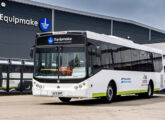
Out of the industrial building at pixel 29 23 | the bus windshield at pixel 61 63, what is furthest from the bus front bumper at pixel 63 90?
the industrial building at pixel 29 23

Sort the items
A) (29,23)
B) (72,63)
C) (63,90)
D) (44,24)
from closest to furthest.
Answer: (63,90) < (72,63) < (29,23) < (44,24)

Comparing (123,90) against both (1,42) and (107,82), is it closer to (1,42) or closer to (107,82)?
(107,82)

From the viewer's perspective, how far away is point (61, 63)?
637 inches

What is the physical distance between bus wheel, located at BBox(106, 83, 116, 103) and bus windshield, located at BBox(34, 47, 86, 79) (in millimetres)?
2457

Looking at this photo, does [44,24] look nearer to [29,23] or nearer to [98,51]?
[29,23]

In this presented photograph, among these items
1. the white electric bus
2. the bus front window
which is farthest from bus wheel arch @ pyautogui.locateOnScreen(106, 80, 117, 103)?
the bus front window

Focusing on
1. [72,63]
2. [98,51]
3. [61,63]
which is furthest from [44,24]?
[72,63]

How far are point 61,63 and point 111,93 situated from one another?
317 cm

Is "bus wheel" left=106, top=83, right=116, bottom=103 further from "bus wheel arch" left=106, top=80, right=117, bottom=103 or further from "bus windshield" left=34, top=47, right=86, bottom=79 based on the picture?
"bus windshield" left=34, top=47, right=86, bottom=79

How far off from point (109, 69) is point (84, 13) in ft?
101

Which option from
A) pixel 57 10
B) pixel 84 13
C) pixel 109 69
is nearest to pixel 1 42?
pixel 57 10

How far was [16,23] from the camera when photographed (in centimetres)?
4019

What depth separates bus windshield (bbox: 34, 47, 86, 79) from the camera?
52.2 ft

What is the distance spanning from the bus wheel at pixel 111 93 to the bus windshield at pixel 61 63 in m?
2.46
